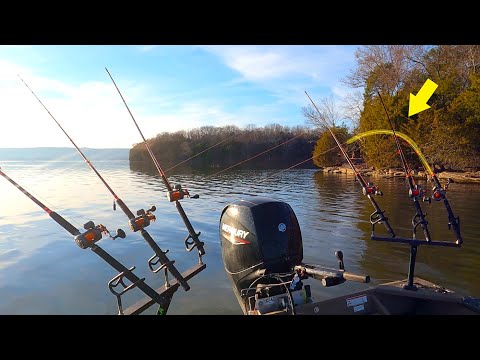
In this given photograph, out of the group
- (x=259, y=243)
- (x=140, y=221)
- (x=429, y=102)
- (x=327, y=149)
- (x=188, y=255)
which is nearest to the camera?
(x=140, y=221)

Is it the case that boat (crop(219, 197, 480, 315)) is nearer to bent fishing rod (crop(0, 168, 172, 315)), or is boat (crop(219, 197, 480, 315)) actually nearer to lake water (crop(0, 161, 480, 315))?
bent fishing rod (crop(0, 168, 172, 315))

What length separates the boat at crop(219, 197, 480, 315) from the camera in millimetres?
3365

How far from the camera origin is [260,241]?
394cm

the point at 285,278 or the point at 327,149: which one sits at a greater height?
the point at 327,149

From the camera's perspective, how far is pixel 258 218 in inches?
159

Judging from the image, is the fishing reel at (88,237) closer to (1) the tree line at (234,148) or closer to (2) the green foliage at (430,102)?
(2) the green foliage at (430,102)

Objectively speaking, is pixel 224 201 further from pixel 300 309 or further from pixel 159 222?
pixel 300 309

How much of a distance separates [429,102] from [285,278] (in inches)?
909

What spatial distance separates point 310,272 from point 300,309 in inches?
13.0

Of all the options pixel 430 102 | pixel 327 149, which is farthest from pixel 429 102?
pixel 327 149

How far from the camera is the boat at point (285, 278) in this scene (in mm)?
3365

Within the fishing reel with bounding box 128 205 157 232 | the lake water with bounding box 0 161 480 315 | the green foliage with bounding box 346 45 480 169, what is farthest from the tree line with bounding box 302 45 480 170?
the fishing reel with bounding box 128 205 157 232

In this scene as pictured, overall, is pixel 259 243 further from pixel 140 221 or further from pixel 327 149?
pixel 327 149

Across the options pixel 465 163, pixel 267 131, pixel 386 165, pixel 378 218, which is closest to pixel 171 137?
pixel 267 131
